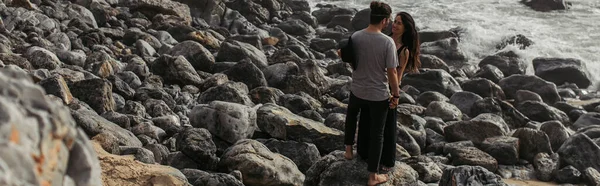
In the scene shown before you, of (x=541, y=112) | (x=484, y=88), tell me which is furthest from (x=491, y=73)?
(x=541, y=112)

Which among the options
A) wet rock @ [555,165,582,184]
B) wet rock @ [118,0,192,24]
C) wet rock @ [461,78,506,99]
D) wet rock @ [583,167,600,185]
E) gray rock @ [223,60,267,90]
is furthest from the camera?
wet rock @ [118,0,192,24]

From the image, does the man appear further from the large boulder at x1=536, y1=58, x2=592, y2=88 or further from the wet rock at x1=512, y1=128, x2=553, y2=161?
the large boulder at x1=536, y1=58, x2=592, y2=88

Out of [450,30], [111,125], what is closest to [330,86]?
[111,125]

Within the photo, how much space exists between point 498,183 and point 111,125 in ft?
16.9

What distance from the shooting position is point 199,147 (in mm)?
9016

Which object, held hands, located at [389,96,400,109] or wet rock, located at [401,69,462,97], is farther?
wet rock, located at [401,69,462,97]

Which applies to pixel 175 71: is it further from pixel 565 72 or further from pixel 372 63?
pixel 565 72

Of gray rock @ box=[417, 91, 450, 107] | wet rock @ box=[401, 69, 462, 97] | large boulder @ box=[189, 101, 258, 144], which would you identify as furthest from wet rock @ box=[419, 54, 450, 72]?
large boulder @ box=[189, 101, 258, 144]

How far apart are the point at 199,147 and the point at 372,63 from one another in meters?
3.55

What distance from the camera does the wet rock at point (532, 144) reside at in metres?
12.1

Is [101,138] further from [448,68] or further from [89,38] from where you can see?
[448,68]

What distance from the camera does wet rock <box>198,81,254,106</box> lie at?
41.2ft

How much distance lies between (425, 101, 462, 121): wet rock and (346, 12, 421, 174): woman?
307 inches

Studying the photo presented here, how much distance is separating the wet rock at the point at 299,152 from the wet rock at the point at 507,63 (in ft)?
40.2
